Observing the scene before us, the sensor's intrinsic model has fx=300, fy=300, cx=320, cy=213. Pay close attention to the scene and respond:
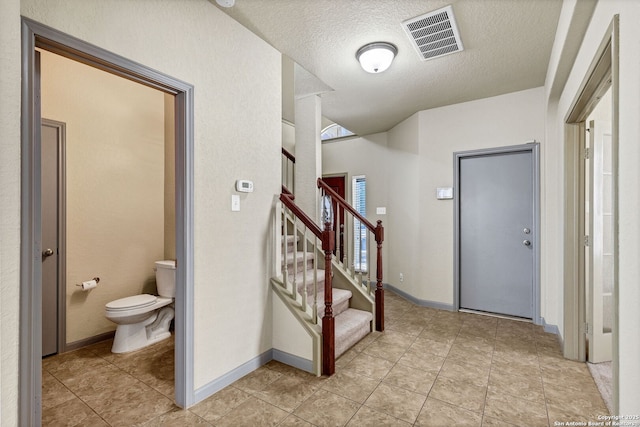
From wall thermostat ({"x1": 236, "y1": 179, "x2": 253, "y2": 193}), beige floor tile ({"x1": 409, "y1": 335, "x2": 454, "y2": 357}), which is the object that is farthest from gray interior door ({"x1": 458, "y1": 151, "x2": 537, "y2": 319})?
wall thermostat ({"x1": 236, "y1": 179, "x2": 253, "y2": 193})

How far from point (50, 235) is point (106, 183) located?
2.12 feet

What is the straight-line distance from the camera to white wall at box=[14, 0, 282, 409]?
169 cm

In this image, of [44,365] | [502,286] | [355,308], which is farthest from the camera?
[502,286]

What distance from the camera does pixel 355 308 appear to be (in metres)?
3.16

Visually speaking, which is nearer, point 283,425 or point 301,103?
point 283,425

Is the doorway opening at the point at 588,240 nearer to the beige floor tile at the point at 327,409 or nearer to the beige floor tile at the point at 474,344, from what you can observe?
the beige floor tile at the point at 474,344

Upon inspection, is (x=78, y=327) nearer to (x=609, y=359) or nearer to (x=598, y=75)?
(x=598, y=75)

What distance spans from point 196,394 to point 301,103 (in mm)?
3061

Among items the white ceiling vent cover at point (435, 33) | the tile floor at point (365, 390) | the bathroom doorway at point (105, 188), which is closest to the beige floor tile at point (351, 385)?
the tile floor at point (365, 390)

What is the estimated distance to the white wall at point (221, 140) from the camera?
5.54 feet

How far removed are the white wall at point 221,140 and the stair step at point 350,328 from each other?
1.95ft

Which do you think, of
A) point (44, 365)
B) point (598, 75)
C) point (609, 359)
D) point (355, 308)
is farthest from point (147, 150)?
point (609, 359)

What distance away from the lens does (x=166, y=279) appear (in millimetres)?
3010

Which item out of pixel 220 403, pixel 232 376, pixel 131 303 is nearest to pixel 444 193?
pixel 232 376
